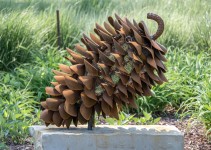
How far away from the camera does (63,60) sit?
25.9 feet

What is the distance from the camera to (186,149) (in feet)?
16.9

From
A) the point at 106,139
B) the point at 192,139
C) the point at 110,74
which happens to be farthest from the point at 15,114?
the point at 110,74

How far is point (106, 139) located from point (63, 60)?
436 cm

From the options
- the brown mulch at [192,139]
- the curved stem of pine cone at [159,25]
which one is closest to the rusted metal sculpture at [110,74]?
the curved stem of pine cone at [159,25]

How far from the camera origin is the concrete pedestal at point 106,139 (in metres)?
3.57

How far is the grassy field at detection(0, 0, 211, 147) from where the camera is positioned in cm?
569

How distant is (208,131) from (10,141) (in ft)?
5.50

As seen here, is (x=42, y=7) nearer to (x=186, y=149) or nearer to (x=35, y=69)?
(x=35, y=69)

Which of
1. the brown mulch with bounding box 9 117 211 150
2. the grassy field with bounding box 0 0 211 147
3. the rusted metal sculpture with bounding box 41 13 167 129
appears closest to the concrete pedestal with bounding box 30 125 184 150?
the rusted metal sculpture with bounding box 41 13 167 129

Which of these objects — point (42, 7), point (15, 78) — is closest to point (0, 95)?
point (15, 78)

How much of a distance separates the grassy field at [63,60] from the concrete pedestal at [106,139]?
1527 mm

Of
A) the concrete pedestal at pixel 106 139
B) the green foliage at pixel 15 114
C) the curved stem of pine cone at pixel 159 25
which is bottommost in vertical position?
the concrete pedestal at pixel 106 139

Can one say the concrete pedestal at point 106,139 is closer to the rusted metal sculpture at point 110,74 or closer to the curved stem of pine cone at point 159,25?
the rusted metal sculpture at point 110,74

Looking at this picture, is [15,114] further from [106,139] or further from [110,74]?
[110,74]
